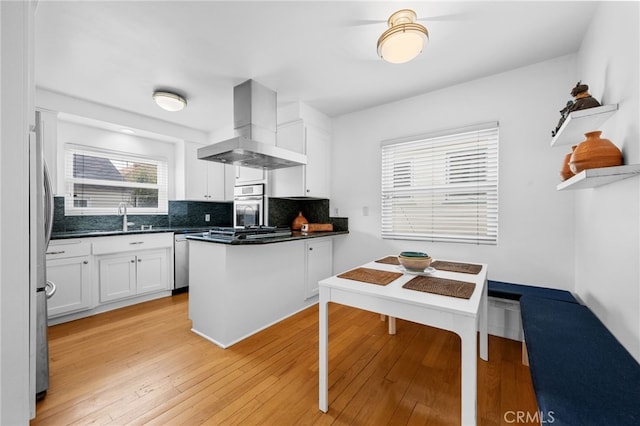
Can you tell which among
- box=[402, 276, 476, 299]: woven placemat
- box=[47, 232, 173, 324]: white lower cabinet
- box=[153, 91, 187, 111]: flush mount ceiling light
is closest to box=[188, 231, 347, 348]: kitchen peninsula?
box=[47, 232, 173, 324]: white lower cabinet

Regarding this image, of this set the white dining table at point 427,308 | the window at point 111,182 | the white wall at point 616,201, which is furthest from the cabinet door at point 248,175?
the white wall at point 616,201

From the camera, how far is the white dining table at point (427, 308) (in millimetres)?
1056

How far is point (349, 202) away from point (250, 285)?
5.61 feet

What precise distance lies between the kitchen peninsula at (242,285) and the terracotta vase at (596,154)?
211cm

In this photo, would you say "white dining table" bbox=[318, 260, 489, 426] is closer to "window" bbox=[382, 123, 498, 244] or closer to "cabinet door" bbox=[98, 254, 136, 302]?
"window" bbox=[382, 123, 498, 244]

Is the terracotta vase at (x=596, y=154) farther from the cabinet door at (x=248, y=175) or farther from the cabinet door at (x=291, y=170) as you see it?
the cabinet door at (x=248, y=175)

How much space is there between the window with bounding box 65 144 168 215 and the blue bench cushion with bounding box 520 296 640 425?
15.0 feet

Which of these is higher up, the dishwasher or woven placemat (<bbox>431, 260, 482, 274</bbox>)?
woven placemat (<bbox>431, 260, 482, 274</bbox>)

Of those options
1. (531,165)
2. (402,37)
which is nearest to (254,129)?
(402,37)

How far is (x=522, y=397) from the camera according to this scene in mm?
1539

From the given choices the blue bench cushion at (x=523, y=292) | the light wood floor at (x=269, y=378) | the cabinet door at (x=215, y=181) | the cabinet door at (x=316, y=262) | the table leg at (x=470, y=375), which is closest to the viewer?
the table leg at (x=470, y=375)

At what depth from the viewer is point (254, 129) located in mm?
2609

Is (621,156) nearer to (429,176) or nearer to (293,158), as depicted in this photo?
(429,176)

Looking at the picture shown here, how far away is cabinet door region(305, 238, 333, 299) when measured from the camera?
9.95 feet
